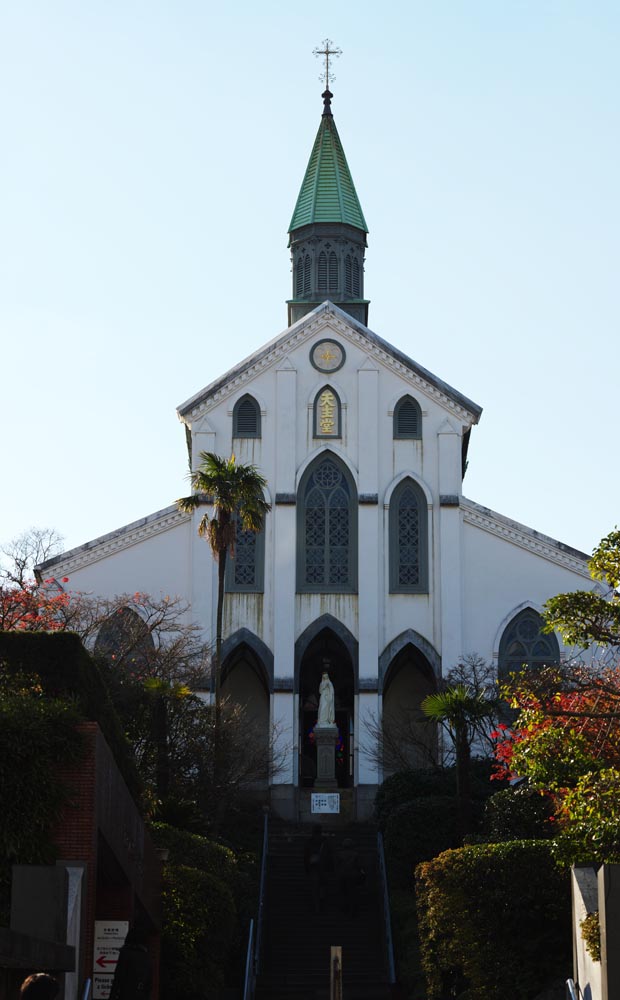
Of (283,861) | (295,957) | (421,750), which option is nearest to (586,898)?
(295,957)

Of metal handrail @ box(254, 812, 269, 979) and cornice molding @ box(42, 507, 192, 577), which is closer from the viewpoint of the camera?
metal handrail @ box(254, 812, 269, 979)

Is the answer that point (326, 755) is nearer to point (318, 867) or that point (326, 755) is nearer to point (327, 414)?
point (318, 867)

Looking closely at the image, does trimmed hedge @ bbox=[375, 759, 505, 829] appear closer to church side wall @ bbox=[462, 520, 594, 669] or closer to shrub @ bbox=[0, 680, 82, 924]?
church side wall @ bbox=[462, 520, 594, 669]

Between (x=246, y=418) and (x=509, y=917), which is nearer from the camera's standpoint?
(x=509, y=917)

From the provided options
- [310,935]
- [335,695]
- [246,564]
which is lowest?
[310,935]

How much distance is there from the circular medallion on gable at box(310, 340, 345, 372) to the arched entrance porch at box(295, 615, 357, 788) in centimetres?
716

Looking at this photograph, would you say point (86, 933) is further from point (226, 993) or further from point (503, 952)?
point (226, 993)

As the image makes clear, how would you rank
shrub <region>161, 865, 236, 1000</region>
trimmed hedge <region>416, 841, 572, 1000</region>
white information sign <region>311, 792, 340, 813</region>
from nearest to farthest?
trimmed hedge <region>416, 841, 572, 1000</region> → shrub <region>161, 865, 236, 1000</region> → white information sign <region>311, 792, 340, 813</region>

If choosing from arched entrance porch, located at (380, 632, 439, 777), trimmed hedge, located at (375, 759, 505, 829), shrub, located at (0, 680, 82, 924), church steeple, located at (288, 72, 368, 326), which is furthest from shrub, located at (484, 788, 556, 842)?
church steeple, located at (288, 72, 368, 326)

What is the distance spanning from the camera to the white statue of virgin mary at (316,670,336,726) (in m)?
41.8

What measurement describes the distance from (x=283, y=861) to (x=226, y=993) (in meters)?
10.2

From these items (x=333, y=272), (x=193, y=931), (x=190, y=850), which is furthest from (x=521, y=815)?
(x=333, y=272)

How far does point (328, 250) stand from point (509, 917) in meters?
33.3

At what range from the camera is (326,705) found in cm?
4181
